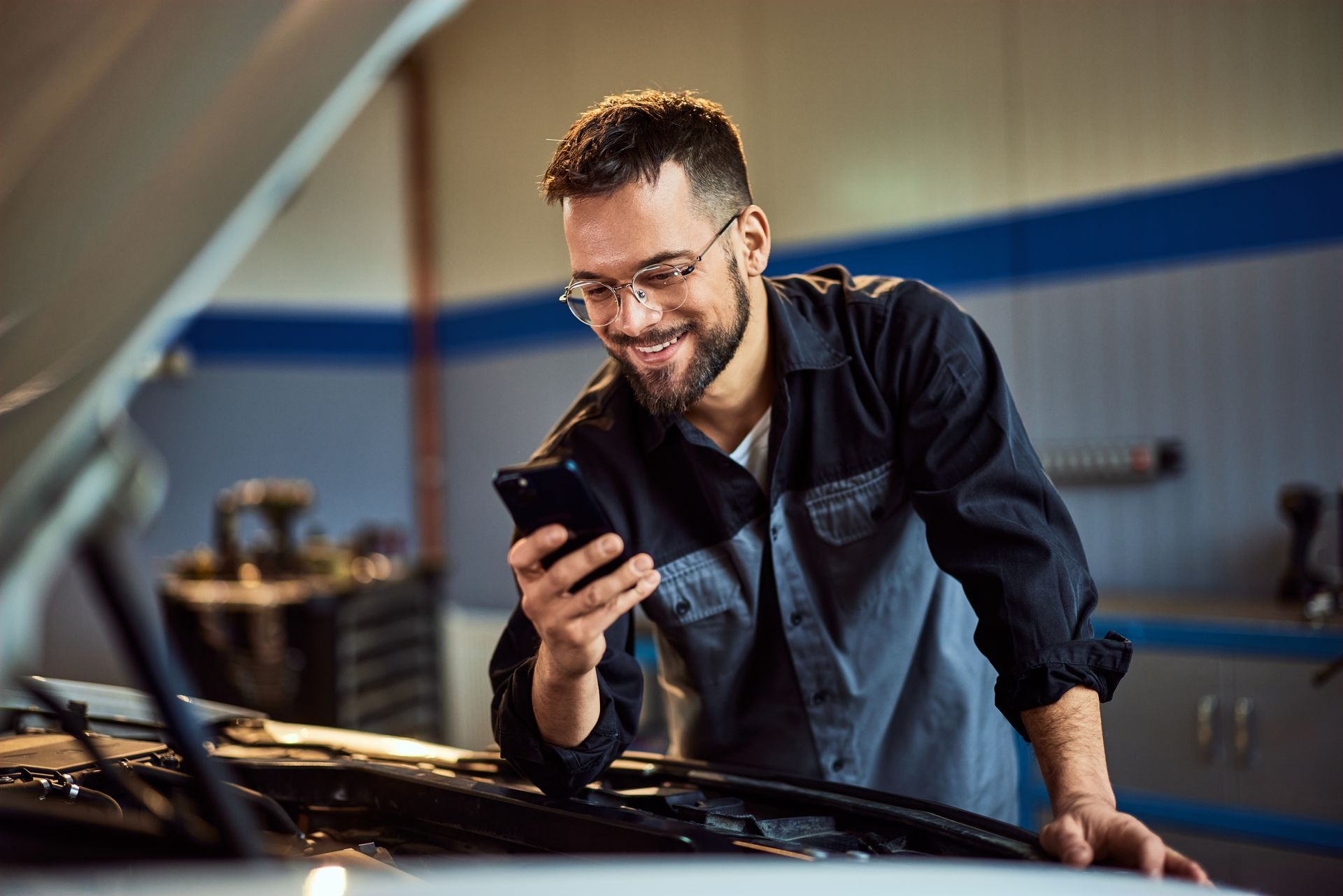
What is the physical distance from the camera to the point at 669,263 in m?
1.32

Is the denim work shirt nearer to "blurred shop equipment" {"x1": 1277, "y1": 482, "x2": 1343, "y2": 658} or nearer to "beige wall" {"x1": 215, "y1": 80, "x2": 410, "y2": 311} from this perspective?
"blurred shop equipment" {"x1": 1277, "y1": 482, "x2": 1343, "y2": 658}

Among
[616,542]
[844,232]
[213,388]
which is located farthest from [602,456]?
[213,388]

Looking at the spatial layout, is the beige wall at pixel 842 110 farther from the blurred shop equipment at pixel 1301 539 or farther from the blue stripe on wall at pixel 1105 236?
the blurred shop equipment at pixel 1301 539

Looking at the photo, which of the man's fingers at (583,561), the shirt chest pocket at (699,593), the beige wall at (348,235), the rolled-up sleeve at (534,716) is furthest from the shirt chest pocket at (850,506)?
the beige wall at (348,235)

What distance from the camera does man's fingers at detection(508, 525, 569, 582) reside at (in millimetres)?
1041

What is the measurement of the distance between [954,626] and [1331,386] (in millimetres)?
2217

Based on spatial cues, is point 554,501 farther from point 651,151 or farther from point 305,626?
point 305,626

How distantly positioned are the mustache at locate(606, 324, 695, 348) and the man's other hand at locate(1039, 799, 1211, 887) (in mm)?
704

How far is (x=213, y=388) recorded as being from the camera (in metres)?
5.88

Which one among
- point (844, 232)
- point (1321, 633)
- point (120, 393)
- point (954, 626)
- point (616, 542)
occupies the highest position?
point (844, 232)

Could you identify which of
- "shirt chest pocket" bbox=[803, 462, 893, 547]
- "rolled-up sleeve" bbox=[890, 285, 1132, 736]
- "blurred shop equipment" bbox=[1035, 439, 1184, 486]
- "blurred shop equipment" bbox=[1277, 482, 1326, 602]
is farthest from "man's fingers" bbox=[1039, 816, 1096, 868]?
"blurred shop equipment" bbox=[1035, 439, 1184, 486]

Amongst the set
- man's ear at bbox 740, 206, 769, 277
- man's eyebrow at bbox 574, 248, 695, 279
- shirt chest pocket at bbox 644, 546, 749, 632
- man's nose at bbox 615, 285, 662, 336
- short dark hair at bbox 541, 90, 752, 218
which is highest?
short dark hair at bbox 541, 90, 752, 218

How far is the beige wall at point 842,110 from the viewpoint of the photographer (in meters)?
3.39

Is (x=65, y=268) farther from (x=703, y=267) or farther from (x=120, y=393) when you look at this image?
(x=703, y=267)
